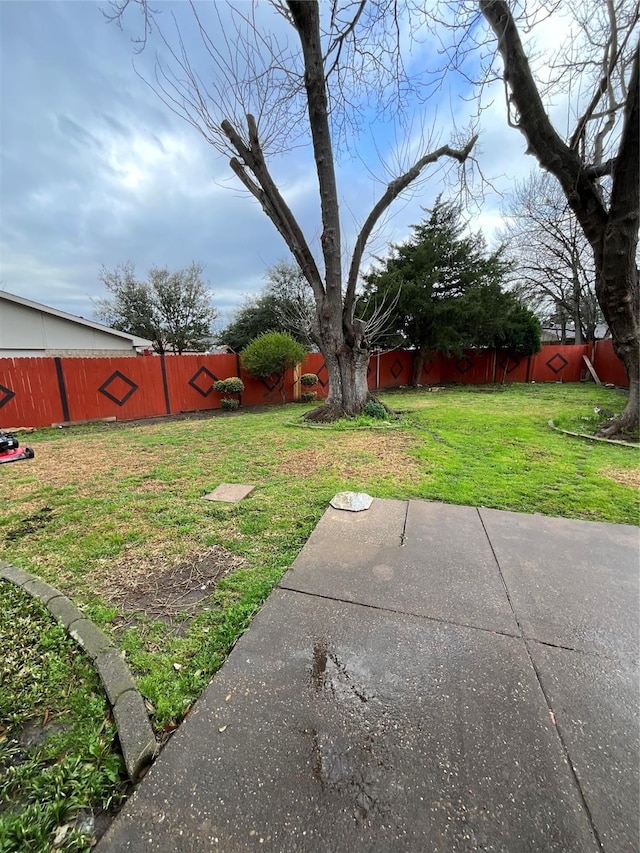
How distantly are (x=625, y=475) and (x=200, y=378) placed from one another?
921cm

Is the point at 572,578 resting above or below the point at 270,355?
below

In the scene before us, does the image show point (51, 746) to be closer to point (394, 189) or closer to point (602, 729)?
point (602, 729)

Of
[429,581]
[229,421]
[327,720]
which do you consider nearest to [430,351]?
[229,421]

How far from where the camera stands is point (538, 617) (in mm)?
1690

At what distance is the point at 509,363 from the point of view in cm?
1588

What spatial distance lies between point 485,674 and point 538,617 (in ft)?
1.73

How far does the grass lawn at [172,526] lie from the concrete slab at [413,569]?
0.24 meters

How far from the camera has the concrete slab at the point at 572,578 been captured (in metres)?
1.59

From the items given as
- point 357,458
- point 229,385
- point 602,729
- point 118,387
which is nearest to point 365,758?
point 602,729

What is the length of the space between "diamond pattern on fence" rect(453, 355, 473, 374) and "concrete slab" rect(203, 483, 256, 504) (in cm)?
1507

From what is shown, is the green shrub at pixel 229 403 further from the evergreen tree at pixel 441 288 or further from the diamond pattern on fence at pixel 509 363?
the diamond pattern on fence at pixel 509 363

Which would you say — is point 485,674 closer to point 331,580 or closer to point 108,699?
point 331,580

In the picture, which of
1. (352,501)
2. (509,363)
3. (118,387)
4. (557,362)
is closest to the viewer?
(352,501)

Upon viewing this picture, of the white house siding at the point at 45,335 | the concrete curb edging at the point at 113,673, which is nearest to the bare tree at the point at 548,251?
the white house siding at the point at 45,335
